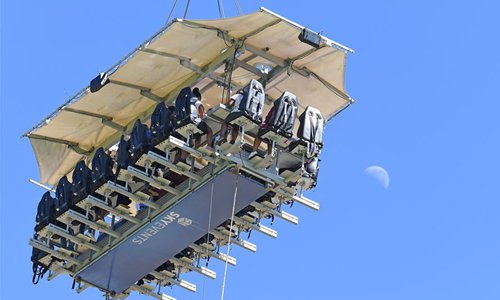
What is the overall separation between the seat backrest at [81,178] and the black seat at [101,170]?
1.19 feet

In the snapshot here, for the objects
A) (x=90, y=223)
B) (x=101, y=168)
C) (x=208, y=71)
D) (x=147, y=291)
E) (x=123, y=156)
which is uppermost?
(x=208, y=71)

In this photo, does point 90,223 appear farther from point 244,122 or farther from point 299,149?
point 299,149

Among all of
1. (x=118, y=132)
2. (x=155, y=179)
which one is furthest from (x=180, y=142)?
(x=118, y=132)

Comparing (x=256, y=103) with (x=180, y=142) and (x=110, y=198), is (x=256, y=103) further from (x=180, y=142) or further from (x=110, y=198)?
(x=110, y=198)

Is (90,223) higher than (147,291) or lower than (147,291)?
higher

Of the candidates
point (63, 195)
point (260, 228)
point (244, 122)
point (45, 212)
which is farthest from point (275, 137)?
point (45, 212)

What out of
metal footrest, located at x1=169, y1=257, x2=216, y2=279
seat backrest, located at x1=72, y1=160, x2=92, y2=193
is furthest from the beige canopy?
metal footrest, located at x1=169, y1=257, x2=216, y2=279

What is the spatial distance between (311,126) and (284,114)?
109 centimetres

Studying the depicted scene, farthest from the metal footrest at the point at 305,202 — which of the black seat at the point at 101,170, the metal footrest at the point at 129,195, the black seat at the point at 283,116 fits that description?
the black seat at the point at 101,170

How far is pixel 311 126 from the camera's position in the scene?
54375mm

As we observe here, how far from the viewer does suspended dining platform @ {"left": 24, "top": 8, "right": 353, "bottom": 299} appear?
54344 mm

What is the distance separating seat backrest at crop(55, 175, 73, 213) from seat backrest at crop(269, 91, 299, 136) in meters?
7.92

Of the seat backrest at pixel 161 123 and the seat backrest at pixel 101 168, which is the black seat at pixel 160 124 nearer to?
the seat backrest at pixel 161 123

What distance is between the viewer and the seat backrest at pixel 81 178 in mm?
57438
